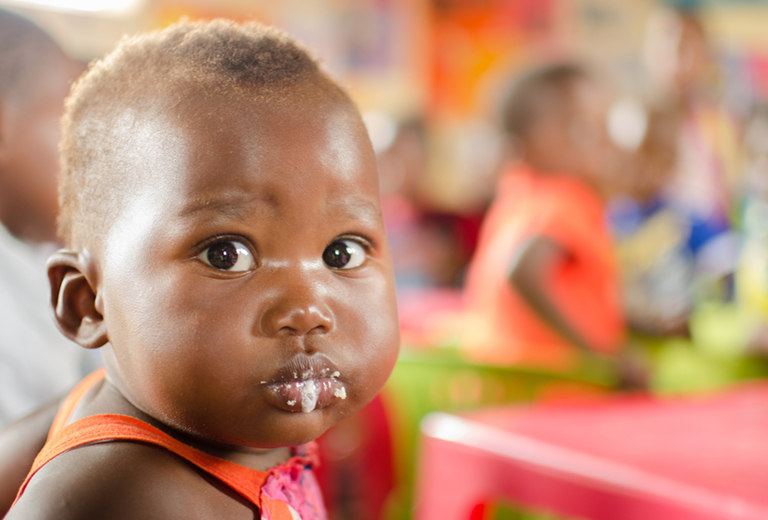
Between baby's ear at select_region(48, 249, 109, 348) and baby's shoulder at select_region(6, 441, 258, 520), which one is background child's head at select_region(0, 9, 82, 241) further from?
baby's shoulder at select_region(6, 441, 258, 520)

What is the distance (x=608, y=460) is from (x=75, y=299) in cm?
68

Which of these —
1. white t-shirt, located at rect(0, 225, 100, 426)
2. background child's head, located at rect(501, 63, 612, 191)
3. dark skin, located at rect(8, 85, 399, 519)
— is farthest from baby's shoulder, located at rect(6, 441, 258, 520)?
background child's head, located at rect(501, 63, 612, 191)

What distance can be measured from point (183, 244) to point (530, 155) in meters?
2.06

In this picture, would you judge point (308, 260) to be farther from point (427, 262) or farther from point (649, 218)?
point (427, 262)

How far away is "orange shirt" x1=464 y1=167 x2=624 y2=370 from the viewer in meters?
2.24

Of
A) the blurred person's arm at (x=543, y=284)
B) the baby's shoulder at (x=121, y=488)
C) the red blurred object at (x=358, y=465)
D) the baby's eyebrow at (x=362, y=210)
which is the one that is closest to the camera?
the baby's shoulder at (x=121, y=488)

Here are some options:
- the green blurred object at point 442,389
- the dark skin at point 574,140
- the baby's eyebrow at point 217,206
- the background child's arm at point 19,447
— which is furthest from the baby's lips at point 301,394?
the dark skin at point 574,140

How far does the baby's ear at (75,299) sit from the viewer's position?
2.09 feet

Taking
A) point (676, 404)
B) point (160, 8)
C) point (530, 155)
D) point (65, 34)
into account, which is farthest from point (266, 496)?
point (160, 8)

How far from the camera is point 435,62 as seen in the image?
5.24 meters

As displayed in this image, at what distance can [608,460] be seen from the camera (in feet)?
3.45

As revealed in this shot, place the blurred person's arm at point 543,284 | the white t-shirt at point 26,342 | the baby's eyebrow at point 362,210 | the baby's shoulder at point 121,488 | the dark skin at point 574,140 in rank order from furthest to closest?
the dark skin at point 574,140
the blurred person's arm at point 543,284
the white t-shirt at point 26,342
the baby's eyebrow at point 362,210
the baby's shoulder at point 121,488

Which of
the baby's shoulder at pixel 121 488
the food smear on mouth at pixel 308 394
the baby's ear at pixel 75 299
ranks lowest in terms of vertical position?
Answer: the baby's shoulder at pixel 121 488

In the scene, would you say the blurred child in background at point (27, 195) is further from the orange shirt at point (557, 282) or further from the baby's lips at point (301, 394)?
the orange shirt at point (557, 282)
